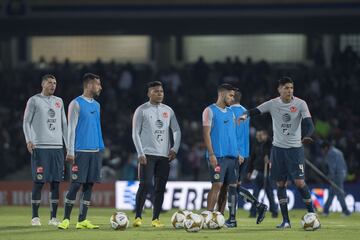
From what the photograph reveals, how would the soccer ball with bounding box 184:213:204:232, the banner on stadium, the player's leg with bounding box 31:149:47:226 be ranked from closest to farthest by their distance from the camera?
the soccer ball with bounding box 184:213:204:232, the player's leg with bounding box 31:149:47:226, the banner on stadium

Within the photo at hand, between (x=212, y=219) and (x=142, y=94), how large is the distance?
783 inches

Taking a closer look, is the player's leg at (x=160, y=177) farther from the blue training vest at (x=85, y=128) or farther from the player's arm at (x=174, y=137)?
the blue training vest at (x=85, y=128)

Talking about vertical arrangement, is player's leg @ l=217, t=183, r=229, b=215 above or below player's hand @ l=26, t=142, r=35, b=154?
below

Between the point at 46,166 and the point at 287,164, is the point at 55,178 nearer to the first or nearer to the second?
the point at 46,166

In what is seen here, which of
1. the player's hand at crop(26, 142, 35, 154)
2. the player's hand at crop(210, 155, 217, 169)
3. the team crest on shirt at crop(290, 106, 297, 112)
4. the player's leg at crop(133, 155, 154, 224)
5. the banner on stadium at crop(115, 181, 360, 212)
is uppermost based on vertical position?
the team crest on shirt at crop(290, 106, 297, 112)

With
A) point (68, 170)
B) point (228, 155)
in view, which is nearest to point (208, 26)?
point (68, 170)

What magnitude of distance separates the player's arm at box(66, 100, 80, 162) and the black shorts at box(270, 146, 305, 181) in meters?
3.45

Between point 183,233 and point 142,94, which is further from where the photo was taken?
point 142,94

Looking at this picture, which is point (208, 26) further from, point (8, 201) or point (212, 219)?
point (212, 219)

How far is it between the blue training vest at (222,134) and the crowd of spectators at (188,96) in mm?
13142

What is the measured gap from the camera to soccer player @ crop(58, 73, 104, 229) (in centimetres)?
1841

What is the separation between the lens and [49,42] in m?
44.0

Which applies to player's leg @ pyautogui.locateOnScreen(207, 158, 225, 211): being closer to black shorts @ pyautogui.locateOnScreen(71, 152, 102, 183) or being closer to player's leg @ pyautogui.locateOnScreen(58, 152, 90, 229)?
black shorts @ pyautogui.locateOnScreen(71, 152, 102, 183)

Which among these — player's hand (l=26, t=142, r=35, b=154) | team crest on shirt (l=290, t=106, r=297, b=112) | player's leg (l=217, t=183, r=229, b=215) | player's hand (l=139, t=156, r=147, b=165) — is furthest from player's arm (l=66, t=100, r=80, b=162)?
team crest on shirt (l=290, t=106, r=297, b=112)
